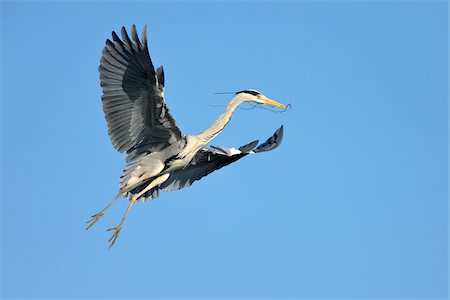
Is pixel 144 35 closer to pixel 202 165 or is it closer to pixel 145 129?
pixel 145 129

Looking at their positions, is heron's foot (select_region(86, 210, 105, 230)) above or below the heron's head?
below

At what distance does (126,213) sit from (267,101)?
2395 mm

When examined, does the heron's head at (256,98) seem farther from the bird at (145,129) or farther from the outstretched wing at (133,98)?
the outstretched wing at (133,98)

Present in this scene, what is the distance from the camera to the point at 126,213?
38.1ft

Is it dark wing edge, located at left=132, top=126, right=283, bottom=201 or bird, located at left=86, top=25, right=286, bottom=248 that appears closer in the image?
bird, located at left=86, top=25, right=286, bottom=248

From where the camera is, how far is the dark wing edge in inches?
480

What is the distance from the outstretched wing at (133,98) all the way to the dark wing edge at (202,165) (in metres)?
0.95

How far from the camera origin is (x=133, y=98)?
10945mm

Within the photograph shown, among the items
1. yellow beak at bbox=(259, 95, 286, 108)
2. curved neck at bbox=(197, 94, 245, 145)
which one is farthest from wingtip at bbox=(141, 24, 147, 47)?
yellow beak at bbox=(259, 95, 286, 108)

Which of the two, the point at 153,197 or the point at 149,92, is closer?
the point at 149,92

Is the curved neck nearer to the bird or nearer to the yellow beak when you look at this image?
the bird

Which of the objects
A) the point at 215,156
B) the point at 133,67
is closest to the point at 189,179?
the point at 215,156

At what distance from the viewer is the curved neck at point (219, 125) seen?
11445mm

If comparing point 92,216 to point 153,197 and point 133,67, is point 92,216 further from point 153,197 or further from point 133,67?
point 133,67
